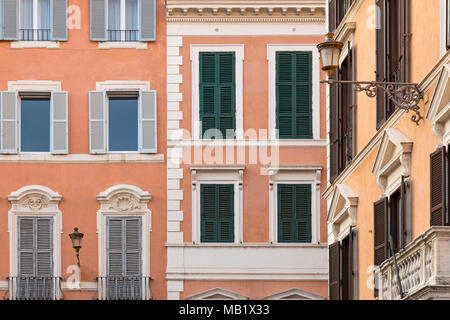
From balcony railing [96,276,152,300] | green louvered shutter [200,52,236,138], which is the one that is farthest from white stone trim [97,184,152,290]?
green louvered shutter [200,52,236,138]

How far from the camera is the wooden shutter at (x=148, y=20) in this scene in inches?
1591

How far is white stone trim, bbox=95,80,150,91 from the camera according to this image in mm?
40219

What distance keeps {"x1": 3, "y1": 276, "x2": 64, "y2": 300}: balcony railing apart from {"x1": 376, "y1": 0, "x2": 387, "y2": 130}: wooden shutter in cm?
1786

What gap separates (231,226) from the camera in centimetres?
3975

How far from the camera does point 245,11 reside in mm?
40531

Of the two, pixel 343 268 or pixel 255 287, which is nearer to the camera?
pixel 343 268

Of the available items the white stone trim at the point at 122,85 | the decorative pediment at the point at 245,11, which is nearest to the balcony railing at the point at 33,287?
the white stone trim at the point at 122,85

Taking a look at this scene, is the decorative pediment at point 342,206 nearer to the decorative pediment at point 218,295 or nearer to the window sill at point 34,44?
the decorative pediment at point 218,295

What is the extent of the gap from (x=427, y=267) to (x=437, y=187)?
61.2 inches

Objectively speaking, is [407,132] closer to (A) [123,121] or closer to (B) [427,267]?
(B) [427,267]

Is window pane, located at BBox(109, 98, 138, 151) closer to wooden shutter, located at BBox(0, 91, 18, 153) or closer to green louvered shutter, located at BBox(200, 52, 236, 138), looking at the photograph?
green louvered shutter, located at BBox(200, 52, 236, 138)

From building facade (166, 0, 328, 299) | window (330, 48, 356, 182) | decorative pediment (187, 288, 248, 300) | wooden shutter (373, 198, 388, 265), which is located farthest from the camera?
building facade (166, 0, 328, 299)

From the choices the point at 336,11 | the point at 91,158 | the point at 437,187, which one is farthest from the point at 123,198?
the point at 437,187

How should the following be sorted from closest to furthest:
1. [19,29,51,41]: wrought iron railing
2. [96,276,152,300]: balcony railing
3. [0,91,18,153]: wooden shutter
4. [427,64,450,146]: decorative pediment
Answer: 1. [427,64,450,146]: decorative pediment
2. [96,276,152,300]: balcony railing
3. [0,91,18,153]: wooden shutter
4. [19,29,51,41]: wrought iron railing
